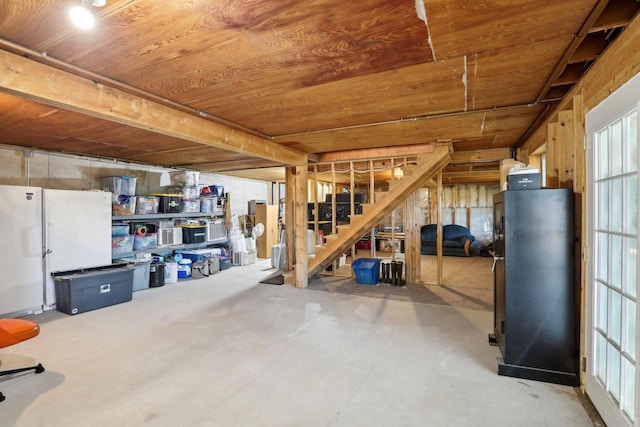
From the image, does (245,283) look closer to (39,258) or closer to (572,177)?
(39,258)

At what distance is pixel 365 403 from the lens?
2.07m

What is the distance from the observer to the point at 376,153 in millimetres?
5105

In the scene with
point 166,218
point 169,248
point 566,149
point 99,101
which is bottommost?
point 169,248

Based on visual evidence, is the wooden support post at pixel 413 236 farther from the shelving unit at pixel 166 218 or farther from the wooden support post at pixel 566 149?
the shelving unit at pixel 166 218

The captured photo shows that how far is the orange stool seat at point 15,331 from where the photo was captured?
208cm

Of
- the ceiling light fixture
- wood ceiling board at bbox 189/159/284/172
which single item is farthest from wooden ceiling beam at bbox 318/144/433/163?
the ceiling light fixture

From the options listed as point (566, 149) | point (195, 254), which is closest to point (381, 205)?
Result: point (566, 149)

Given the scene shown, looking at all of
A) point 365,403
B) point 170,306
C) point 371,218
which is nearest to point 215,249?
point 170,306

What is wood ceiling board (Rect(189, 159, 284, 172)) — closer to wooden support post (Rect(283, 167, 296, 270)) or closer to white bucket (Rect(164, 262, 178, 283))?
wooden support post (Rect(283, 167, 296, 270))

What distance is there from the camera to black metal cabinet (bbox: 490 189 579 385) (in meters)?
2.27

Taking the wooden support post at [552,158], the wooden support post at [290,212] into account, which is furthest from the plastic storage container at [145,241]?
the wooden support post at [552,158]

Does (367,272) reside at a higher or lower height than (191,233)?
lower

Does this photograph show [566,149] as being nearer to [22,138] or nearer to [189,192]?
[22,138]

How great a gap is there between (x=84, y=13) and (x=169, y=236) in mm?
5040
